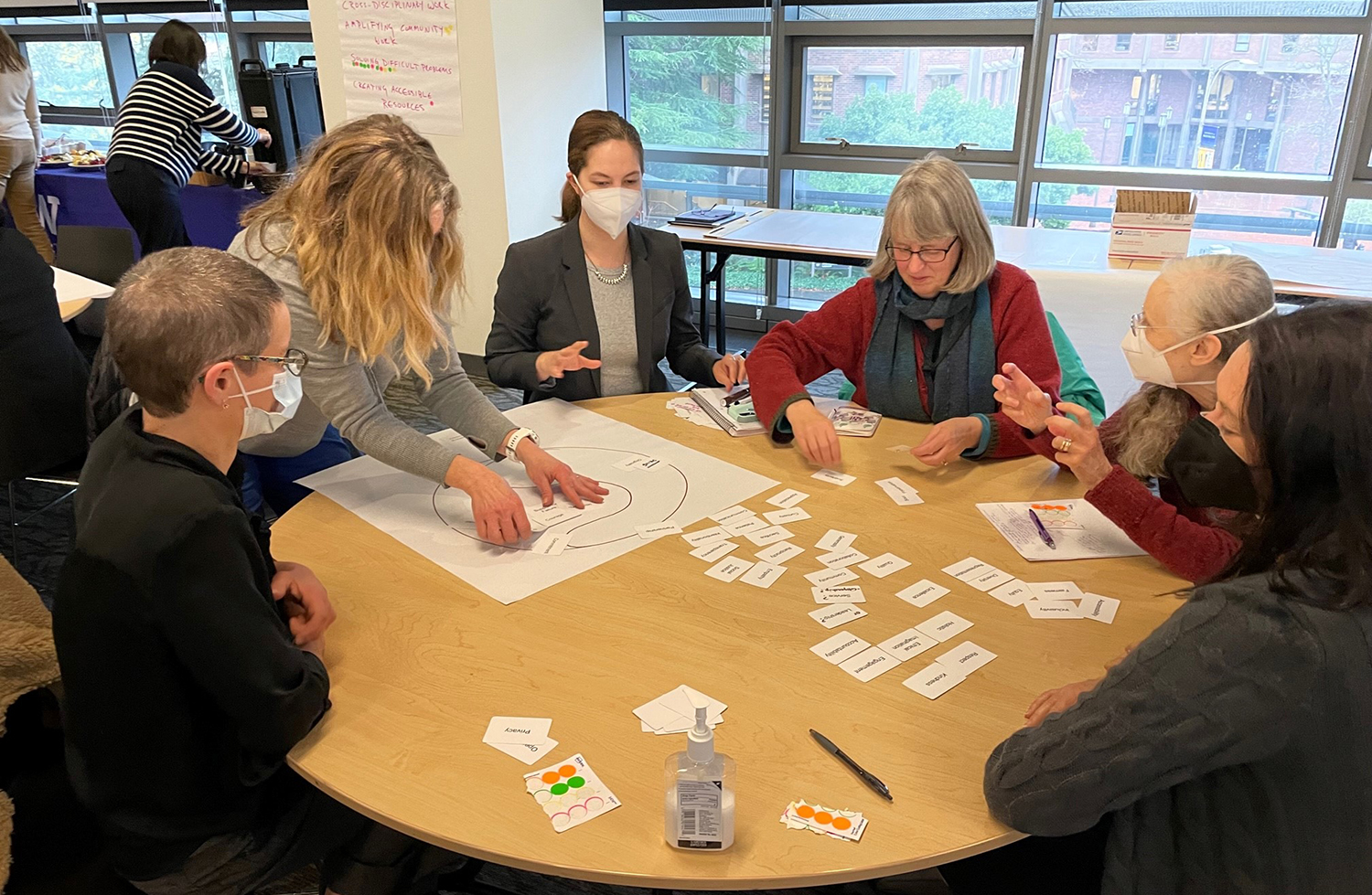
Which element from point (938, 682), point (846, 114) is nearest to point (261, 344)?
point (938, 682)

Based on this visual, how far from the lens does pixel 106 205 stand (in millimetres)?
5914

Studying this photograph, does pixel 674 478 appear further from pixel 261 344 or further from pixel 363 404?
A: pixel 261 344

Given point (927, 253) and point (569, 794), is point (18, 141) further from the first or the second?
point (569, 794)

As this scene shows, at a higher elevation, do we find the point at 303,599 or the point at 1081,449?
the point at 1081,449

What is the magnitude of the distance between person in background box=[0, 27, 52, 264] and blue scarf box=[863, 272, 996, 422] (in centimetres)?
513

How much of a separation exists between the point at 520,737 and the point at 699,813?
297 millimetres

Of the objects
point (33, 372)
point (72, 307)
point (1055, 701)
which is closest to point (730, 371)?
point (1055, 701)

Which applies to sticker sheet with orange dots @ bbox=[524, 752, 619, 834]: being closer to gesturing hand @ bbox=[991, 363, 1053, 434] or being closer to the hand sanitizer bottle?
the hand sanitizer bottle

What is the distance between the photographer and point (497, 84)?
4.38 meters

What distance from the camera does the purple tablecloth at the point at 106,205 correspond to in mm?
5477

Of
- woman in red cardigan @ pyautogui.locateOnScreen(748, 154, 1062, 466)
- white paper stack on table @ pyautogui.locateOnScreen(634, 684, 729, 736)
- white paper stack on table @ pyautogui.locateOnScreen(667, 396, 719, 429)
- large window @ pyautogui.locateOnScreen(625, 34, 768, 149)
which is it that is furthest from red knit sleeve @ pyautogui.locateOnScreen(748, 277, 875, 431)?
large window @ pyautogui.locateOnScreen(625, 34, 768, 149)

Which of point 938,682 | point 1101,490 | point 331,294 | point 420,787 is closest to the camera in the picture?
point 420,787

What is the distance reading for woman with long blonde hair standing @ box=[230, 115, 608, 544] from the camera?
1801 mm

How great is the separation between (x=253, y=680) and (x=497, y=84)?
381 cm
